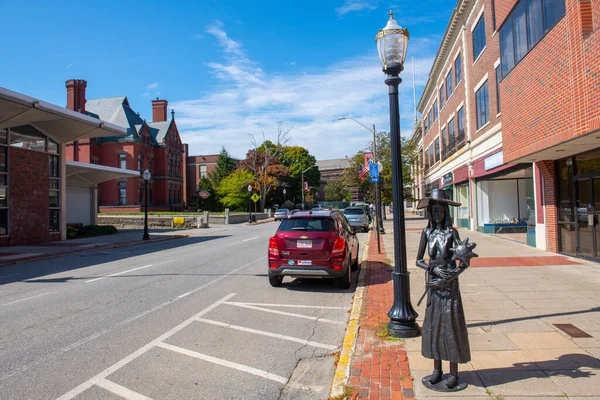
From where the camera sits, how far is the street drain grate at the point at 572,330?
535 cm

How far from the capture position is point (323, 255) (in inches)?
356

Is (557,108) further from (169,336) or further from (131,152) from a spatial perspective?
(131,152)

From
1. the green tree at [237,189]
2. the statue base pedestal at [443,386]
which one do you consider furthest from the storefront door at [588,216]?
the green tree at [237,189]

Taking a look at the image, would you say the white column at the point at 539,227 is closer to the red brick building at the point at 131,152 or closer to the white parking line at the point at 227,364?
the white parking line at the point at 227,364

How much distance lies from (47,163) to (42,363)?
21.4 m

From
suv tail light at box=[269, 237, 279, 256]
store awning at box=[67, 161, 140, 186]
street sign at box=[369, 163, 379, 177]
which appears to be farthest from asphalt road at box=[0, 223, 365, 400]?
store awning at box=[67, 161, 140, 186]

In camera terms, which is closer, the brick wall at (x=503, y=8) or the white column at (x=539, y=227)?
the brick wall at (x=503, y=8)

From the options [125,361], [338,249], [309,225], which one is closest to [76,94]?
[309,225]

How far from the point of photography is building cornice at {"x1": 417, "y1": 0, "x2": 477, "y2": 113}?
916 inches

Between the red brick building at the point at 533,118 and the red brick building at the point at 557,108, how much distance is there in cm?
3

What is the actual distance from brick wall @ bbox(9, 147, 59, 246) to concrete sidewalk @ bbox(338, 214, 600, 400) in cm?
1880

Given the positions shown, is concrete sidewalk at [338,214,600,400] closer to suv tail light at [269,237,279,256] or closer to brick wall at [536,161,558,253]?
suv tail light at [269,237,279,256]

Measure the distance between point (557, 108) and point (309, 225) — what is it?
637 cm

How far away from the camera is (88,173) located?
99.3 ft
